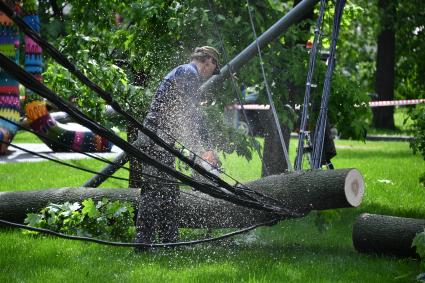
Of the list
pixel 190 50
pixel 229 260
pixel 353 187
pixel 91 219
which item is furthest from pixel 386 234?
pixel 190 50

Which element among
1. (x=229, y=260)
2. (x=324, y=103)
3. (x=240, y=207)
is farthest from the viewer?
(x=324, y=103)

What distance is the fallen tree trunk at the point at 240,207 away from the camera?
22.6ft

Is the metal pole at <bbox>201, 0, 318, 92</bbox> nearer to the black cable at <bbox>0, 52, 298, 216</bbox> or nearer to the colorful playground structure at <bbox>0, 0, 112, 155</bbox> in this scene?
the black cable at <bbox>0, 52, 298, 216</bbox>

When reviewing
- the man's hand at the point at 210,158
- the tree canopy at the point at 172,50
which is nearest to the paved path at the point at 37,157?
the tree canopy at the point at 172,50

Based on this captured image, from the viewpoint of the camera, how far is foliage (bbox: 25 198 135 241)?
8016 mm

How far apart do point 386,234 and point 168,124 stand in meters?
2.19

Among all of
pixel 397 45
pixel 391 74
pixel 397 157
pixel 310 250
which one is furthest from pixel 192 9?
pixel 397 45

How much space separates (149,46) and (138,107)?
0.93 metres

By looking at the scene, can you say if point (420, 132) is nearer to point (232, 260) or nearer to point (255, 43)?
point (255, 43)

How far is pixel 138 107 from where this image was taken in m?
9.26

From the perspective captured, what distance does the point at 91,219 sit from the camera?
8.10 meters

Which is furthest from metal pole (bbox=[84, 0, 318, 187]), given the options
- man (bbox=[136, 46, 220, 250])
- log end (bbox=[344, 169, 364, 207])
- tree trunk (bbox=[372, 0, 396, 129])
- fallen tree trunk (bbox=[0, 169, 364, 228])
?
tree trunk (bbox=[372, 0, 396, 129])

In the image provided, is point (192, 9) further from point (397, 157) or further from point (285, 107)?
point (397, 157)

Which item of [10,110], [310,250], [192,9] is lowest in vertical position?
[310,250]
